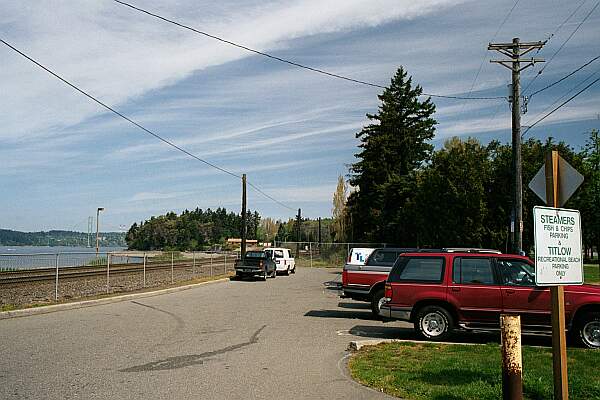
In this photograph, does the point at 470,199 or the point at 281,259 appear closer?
the point at 470,199

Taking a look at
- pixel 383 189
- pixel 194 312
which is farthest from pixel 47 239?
pixel 194 312

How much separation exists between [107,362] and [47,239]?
111370 millimetres

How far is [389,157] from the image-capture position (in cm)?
6028

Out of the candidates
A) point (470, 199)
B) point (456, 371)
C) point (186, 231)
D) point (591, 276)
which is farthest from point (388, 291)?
point (186, 231)

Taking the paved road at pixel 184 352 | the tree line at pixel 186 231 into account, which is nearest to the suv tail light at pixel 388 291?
the paved road at pixel 184 352

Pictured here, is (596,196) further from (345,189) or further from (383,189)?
(345,189)

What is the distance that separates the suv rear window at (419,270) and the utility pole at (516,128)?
9.75 meters

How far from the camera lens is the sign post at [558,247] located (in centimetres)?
650

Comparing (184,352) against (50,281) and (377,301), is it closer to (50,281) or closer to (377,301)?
(377,301)

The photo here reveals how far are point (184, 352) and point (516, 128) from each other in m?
16.0

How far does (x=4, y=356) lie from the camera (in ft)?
32.8

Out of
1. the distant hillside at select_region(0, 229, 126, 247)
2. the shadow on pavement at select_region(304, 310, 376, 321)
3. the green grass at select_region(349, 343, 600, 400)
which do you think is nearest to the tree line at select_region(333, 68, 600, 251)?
the shadow on pavement at select_region(304, 310, 376, 321)

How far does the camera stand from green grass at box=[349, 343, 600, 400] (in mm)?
7583

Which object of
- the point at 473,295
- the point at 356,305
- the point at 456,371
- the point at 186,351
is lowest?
the point at 356,305
